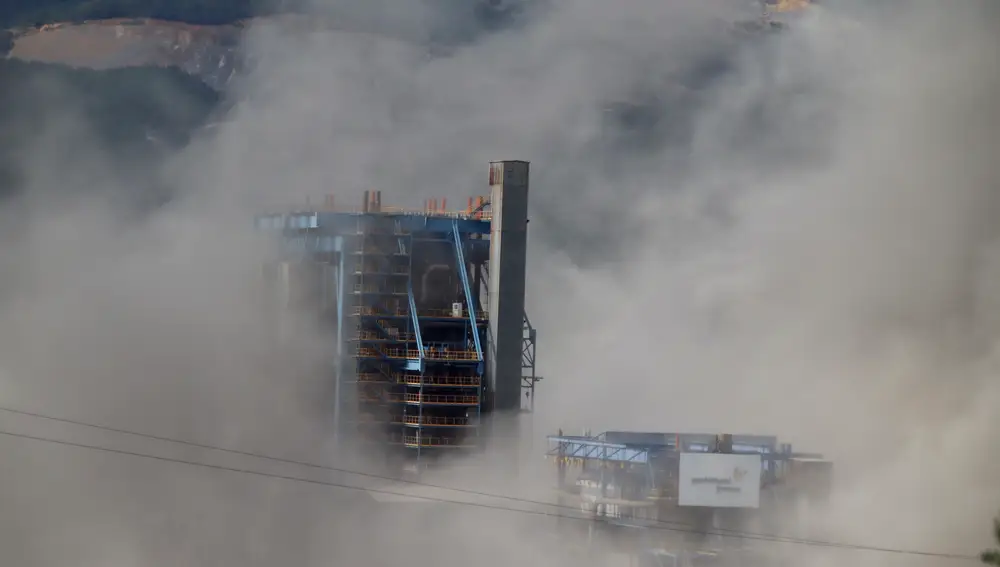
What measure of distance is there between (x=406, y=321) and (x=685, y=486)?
778cm

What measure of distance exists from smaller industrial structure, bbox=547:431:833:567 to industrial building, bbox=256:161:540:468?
276cm

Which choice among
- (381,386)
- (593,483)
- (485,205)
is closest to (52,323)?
(381,386)

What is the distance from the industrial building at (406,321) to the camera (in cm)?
3350

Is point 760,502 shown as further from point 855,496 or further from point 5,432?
point 5,432

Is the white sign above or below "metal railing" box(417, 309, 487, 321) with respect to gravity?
below

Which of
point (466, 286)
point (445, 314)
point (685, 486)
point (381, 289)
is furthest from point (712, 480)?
point (381, 289)

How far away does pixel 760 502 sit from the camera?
34.4m

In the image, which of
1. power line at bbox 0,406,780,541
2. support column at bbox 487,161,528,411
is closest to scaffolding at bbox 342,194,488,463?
support column at bbox 487,161,528,411

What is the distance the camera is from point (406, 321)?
112 ft

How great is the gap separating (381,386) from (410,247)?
3.43 m

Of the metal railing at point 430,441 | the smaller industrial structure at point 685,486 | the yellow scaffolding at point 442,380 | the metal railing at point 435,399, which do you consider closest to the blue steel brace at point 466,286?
the yellow scaffolding at point 442,380

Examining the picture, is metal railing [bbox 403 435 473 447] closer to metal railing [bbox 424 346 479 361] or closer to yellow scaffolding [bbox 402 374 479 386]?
yellow scaffolding [bbox 402 374 479 386]

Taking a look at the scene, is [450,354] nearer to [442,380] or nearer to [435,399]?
[442,380]

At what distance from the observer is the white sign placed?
109ft
